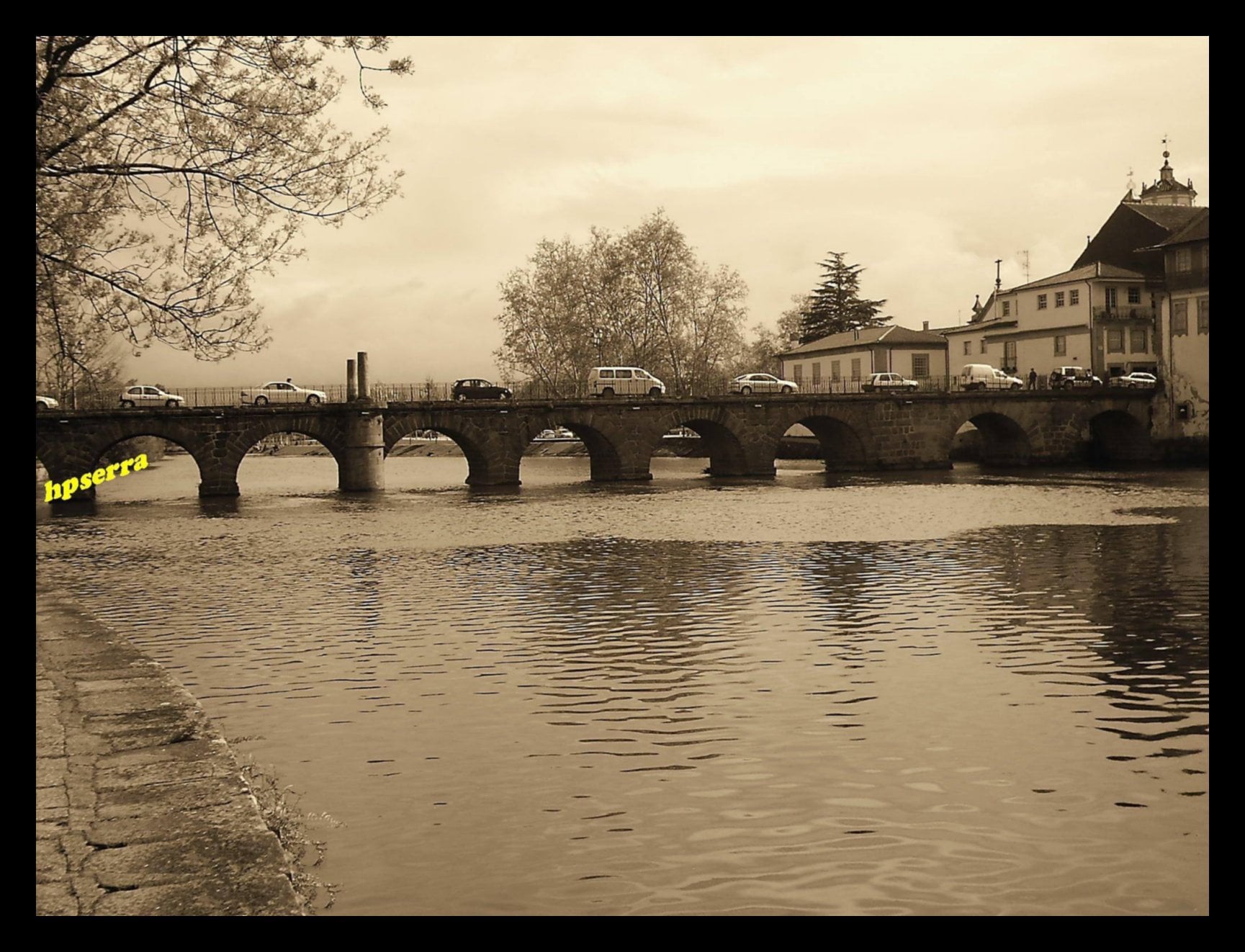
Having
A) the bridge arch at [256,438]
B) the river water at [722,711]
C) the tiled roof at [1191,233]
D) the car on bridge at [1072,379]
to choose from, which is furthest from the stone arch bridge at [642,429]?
the river water at [722,711]

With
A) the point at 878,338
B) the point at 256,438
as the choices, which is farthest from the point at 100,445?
the point at 878,338

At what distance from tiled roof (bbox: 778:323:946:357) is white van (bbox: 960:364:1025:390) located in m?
9.65

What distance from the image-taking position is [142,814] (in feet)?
25.9

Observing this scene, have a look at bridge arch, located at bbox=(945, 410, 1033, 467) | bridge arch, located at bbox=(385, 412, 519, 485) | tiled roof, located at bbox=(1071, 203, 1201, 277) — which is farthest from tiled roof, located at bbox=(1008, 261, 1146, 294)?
bridge arch, located at bbox=(385, 412, 519, 485)

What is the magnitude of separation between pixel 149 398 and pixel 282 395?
6756 mm

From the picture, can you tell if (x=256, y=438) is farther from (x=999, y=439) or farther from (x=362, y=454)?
(x=999, y=439)

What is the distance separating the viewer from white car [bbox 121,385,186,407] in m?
54.6

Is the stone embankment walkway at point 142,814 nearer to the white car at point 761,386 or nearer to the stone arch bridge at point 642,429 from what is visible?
the stone arch bridge at point 642,429

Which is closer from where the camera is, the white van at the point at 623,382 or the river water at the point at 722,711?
the river water at the point at 722,711

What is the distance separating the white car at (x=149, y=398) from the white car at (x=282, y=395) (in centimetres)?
378

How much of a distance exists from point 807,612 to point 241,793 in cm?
1180

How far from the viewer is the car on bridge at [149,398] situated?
54625 mm

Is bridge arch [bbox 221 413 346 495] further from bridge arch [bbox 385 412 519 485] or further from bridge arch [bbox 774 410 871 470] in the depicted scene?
bridge arch [bbox 774 410 871 470]
